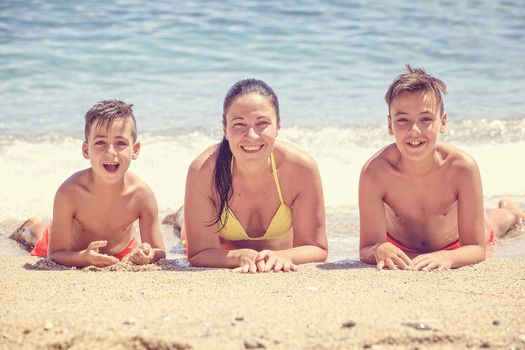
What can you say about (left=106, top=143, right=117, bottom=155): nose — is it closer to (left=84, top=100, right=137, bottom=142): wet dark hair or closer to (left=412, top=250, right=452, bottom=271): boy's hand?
(left=84, top=100, right=137, bottom=142): wet dark hair

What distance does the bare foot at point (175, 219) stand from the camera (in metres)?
6.27

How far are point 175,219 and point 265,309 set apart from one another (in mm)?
2795

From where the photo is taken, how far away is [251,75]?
38.0 feet

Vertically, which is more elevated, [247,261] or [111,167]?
[111,167]

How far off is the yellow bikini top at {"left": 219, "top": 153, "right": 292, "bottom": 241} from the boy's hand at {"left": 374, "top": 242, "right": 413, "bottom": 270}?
2.17ft

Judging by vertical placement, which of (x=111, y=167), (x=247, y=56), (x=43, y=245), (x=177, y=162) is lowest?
(x=43, y=245)

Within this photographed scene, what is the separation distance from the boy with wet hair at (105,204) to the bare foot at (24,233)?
0.74 meters

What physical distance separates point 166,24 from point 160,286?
1020 cm

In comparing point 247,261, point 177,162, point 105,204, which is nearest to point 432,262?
point 247,261

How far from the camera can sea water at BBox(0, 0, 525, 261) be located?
7613mm

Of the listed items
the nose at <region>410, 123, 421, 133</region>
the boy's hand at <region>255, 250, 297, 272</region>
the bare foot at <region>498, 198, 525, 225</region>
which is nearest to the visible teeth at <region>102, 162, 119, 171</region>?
the boy's hand at <region>255, 250, 297, 272</region>

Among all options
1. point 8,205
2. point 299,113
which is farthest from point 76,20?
point 8,205

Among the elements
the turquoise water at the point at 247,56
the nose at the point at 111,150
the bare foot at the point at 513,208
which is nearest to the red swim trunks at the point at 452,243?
the bare foot at the point at 513,208

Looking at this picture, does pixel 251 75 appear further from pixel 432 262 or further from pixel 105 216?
pixel 432 262
